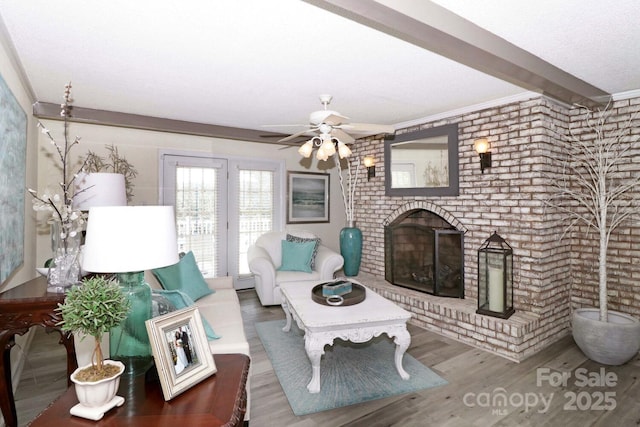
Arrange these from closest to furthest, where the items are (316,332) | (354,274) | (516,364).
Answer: (316,332)
(516,364)
(354,274)

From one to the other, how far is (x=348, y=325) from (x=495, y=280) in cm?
166

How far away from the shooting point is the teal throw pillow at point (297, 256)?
15.1 ft

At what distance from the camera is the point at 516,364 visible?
9.63 feet

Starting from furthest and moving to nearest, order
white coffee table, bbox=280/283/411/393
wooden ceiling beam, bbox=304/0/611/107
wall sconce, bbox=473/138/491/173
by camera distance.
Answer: wall sconce, bbox=473/138/491/173, white coffee table, bbox=280/283/411/393, wooden ceiling beam, bbox=304/0/611/107

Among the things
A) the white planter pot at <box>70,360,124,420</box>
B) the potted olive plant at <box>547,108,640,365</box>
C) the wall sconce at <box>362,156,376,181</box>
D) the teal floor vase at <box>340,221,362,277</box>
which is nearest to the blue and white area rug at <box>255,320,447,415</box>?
the white planter pot at <box>70,360,124,420</box>

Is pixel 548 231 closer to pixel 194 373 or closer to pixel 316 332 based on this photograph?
pixel 316 332

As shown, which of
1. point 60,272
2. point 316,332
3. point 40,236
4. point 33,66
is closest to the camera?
point 60,272

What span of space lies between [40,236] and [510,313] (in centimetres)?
516

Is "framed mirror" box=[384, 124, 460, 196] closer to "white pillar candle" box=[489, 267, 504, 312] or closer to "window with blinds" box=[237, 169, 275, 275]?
"white pillar candle" box=[489, 267, 504, 312]

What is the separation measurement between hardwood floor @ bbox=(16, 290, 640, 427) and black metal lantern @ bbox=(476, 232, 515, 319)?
43cm

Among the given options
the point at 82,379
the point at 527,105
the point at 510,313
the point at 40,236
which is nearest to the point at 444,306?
the point at 510,313

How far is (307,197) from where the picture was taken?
18.9 ft

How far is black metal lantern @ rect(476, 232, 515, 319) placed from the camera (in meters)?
3.19

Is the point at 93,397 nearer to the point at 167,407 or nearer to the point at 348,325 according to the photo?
the point at 167,407
